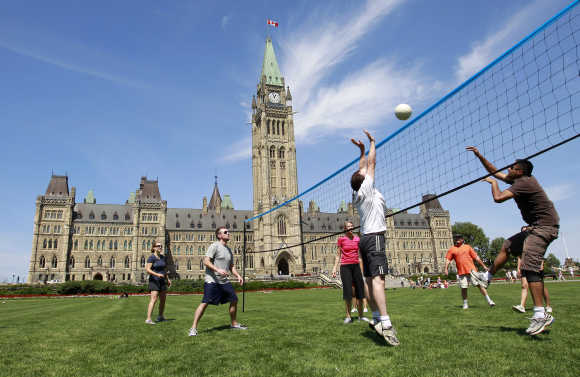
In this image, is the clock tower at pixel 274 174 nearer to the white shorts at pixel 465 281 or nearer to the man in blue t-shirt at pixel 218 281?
the white shorts at pixel 465 281

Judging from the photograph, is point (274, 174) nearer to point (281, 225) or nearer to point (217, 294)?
point (281, 225)

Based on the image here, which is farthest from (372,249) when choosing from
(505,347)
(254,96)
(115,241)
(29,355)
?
(254,96)

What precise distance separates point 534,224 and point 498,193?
2.20ft

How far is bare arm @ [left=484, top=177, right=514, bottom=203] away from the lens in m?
5.53

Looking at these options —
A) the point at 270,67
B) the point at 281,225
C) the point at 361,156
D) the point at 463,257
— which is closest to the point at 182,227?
the point at 281,225

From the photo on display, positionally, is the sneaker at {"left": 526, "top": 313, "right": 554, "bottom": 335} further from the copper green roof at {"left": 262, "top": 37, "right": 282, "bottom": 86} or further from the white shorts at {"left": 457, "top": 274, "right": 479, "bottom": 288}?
the copper green roof at {"left": 262, "top": 37, "right": 282, "bottom": 86}

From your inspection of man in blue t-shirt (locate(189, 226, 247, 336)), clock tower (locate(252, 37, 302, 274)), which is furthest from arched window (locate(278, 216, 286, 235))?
man in blue t-shirt (locate(189, 226, 247, 336))

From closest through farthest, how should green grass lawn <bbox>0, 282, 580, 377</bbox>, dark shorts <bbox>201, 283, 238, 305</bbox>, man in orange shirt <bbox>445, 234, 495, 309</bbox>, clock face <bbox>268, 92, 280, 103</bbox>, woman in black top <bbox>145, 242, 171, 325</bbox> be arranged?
1. green grass lawn <bbox>0, 282, 580, 377</bbox>
2. dark shorts <bbox>201, 283, 238, 305</bbox>
3. woman in black top <bbox>145, 242, 171, 325</bbox>
4. man in orange shirt <bbox>445, 234, 495, 309</bbox>
5. clock face <bbox>268, 92, 280, 103</bbox>

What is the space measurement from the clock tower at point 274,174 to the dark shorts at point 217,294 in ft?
213

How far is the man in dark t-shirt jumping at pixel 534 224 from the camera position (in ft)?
17.2

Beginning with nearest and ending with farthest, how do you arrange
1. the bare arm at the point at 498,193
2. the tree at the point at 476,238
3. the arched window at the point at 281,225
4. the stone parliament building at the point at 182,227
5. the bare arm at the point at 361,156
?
the bare arm at the point at 498,193 < the bare arm at the point at 361,156 < the stone parliament building at the point at 182,227 < the arched window at the point at 281,225 < the tree at the point at 476,238

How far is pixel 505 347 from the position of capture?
188 inches

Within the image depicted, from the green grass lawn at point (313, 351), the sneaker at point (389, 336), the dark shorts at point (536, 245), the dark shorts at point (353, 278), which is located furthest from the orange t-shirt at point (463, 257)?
the sneaker at point (389, 336)

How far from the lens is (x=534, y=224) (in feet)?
18.0
